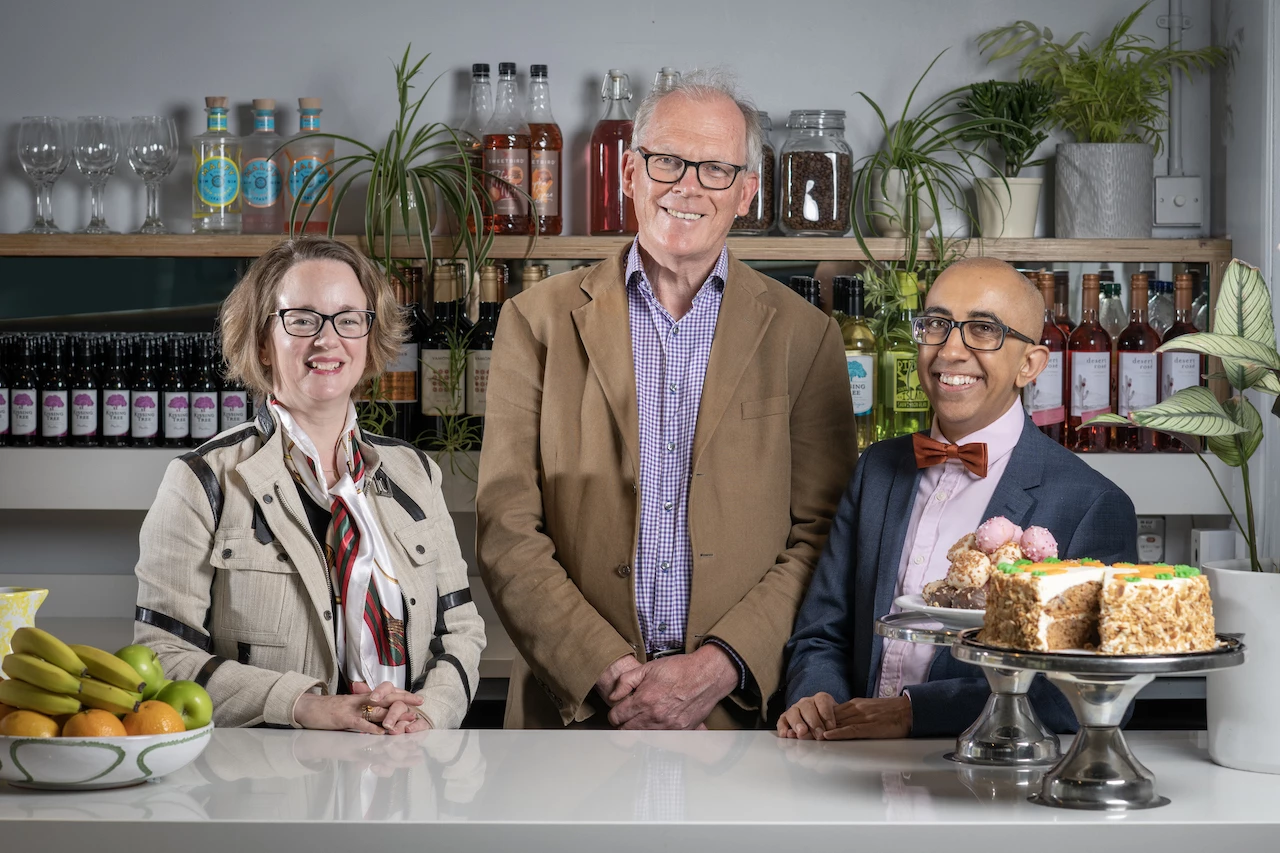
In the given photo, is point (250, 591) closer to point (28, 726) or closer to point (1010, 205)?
point (28, 726)

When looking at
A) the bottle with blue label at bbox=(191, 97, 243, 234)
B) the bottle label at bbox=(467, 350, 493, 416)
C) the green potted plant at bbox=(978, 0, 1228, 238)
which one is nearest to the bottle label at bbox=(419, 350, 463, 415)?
the bottle label at bbox=(467, 350, 493, 416)

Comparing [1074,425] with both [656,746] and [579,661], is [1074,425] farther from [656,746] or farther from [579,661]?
[656,746]

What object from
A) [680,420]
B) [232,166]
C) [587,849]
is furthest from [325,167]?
[587,849]

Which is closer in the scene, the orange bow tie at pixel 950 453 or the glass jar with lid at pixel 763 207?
the orange bow tie at pixel 950 453

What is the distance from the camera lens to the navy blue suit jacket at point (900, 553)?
1.43 m

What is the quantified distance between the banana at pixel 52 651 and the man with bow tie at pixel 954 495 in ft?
2.38

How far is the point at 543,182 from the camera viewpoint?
2467mm

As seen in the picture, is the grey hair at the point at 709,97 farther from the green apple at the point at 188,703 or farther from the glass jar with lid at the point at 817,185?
the green apple at the point at 188,703

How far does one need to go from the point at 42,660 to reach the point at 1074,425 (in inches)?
74.5

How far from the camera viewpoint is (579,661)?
1716 mm

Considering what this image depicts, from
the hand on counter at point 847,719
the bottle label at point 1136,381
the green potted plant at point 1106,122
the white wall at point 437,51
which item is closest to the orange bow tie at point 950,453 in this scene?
the hand on counter at point 847,719

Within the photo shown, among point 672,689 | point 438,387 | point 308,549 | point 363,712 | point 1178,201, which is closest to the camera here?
point 363,712

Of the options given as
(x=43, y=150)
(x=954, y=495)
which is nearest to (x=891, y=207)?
(x=954, y=495)

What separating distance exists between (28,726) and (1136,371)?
1.99 m
